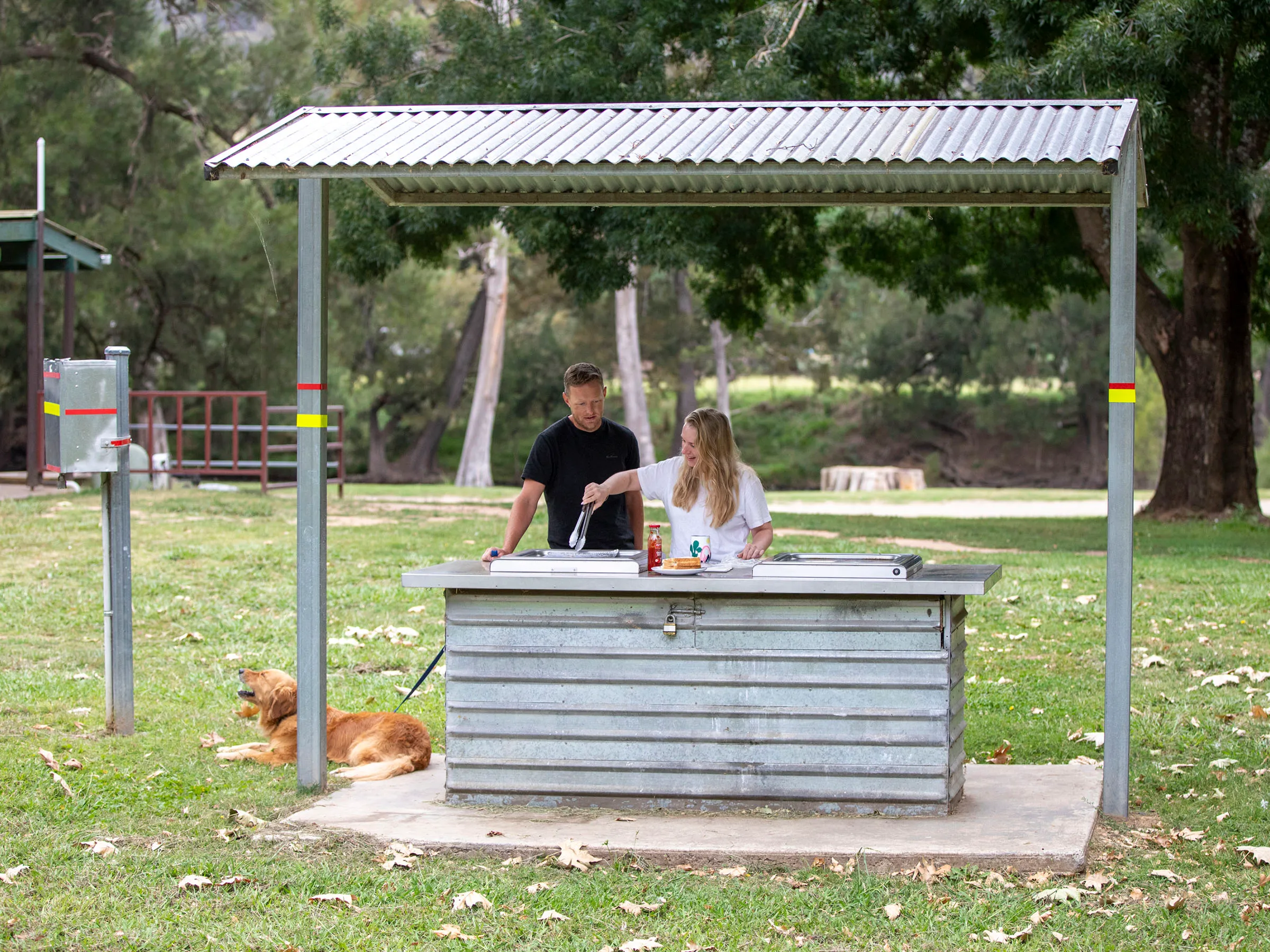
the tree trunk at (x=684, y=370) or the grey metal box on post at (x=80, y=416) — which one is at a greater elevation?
the tree trunk at (x=684, y=370)

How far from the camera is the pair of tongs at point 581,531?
6.09 m

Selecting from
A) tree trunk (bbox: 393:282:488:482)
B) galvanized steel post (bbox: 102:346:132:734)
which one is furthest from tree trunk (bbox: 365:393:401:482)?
galvanized steel post (bbox: 102:346:132:734)

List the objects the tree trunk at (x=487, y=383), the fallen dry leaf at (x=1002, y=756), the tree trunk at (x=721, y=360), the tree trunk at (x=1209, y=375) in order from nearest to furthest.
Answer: the fallen dry leaf at (x=1002, y=756), the tree trunk at (x=1209, y=375), the tree trunk at (x=487, y=383), the tree trunk at (x=721, y=360)

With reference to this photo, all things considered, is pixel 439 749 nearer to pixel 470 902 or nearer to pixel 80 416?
pixel 80 416

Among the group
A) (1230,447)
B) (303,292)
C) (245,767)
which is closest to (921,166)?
(303,292)

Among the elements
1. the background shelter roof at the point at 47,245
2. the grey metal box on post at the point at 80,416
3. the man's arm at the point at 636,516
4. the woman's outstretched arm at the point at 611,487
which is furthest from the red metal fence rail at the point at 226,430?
the woman's outstretched arm at the point at 611,487

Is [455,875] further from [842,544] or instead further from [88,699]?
[842,544]

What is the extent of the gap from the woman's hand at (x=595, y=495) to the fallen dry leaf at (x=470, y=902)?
2073mm

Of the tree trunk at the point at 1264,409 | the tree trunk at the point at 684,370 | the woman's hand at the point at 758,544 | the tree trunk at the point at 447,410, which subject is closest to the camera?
the woman's hand at the point at 758,544

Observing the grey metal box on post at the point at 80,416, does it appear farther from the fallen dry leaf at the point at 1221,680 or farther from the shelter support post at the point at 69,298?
the shelter support post at the point at 69,298

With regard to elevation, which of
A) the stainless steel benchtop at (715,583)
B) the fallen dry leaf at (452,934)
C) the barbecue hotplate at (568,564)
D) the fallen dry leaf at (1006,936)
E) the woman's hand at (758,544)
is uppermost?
the woman's hand at (758,544)

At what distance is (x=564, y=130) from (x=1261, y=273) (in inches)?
620

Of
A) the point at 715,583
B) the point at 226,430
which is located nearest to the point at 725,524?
the point at 715,583

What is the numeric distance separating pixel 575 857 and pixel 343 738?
Answer: 185cm
